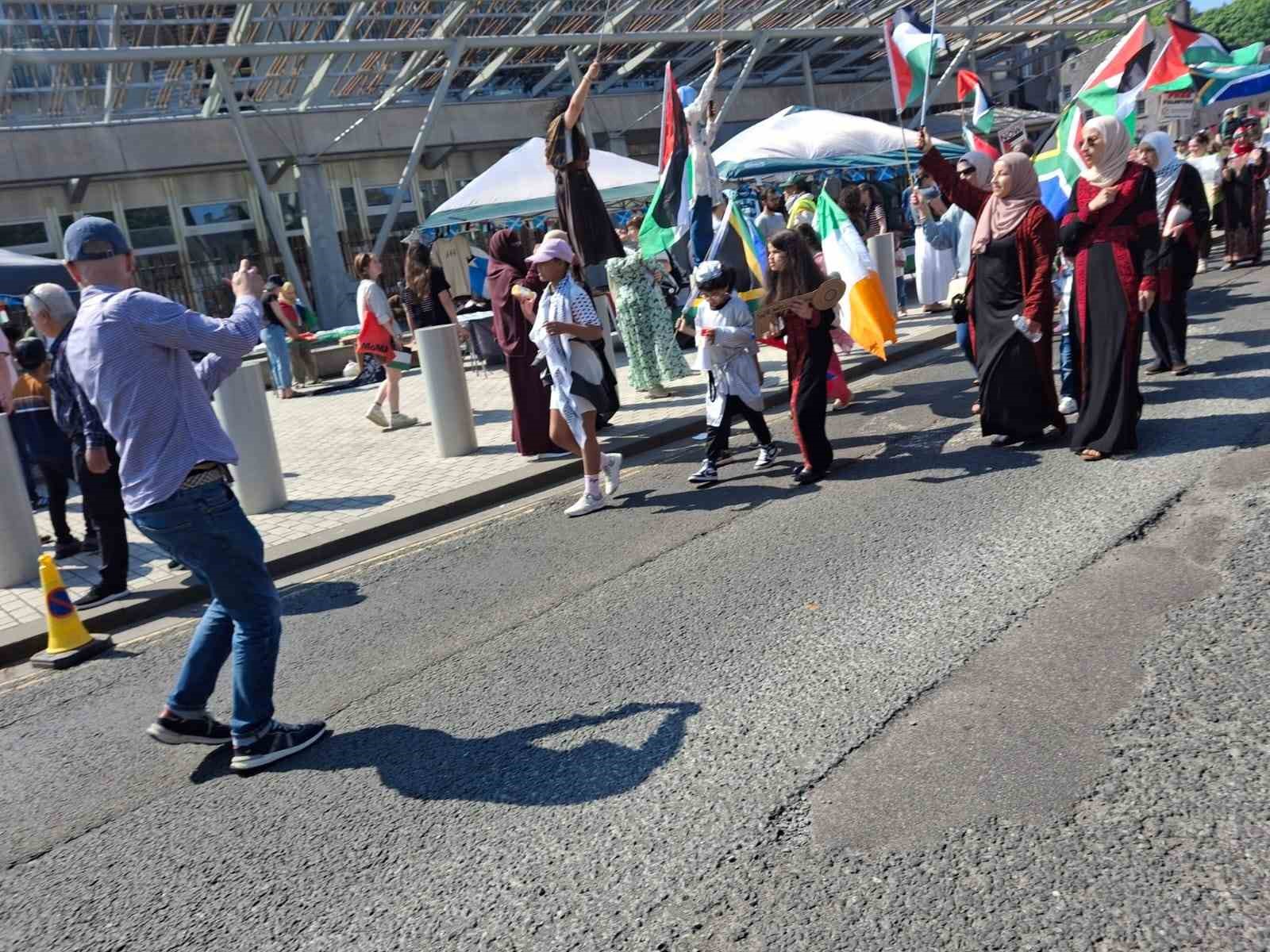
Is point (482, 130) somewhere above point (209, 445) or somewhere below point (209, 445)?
above

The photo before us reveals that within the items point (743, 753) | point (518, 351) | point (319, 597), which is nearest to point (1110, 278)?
point (743, 753)

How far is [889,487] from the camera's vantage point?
6645 millimetres

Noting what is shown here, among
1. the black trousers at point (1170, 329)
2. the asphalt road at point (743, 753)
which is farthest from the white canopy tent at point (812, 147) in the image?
the asphalt road at point (743, 753)

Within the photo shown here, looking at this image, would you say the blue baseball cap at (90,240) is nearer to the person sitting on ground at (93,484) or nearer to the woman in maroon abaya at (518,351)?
the person sitting on ground at (93,484)

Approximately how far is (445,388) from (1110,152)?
18.1ft

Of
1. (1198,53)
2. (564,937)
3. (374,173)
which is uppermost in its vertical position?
(374,173)

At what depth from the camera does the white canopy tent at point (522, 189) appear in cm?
1544

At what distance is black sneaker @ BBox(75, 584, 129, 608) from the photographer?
251 inches

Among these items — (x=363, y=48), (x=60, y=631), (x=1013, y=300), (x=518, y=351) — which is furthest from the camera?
(x=363, y=48)

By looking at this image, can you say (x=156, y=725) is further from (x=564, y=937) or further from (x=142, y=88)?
(x=142, y=88)

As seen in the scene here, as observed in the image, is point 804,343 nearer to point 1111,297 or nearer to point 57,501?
point 1111,297

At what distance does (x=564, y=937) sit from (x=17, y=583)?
229 inches

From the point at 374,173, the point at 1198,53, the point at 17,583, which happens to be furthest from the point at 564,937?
the point at 374,173

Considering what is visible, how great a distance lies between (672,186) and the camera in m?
10.4
